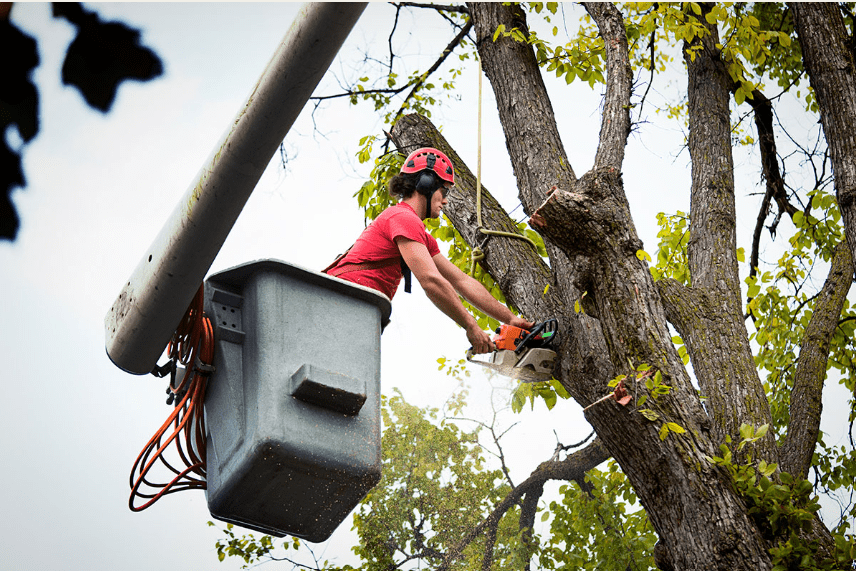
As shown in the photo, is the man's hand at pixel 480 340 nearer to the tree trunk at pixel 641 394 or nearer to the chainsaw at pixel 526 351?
the chainsaw at pixel 526 351

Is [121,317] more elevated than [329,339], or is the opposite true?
[329,339]

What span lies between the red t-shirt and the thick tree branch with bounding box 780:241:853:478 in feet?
6.79

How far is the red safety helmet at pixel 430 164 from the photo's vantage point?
4422mm

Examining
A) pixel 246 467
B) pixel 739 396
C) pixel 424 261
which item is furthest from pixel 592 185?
pixel 246 467

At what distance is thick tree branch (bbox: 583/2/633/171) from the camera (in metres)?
3.96

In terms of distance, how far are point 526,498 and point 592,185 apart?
676 centimetres

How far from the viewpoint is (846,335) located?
614 cm

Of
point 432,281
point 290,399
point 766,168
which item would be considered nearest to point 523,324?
point 432,281

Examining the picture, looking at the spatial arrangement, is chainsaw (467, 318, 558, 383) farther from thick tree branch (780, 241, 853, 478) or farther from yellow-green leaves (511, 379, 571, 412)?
thick tree branch (780, 241, 853, 478)

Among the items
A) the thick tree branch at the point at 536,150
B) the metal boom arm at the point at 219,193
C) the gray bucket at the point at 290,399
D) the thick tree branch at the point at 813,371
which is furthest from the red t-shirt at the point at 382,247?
the thick tree branch at the point at 813,371

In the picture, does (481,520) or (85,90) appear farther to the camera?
(481,520)

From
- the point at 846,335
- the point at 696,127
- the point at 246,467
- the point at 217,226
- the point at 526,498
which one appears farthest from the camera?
the point at 526,498

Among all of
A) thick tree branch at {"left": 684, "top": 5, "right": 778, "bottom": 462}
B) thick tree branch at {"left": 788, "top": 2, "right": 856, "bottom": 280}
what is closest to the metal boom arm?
thick tree branch at {"left": 684, "top": 5, "right": 778, "bottom": 462}

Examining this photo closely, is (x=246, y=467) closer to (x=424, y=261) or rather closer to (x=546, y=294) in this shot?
(x=424, y=261)
